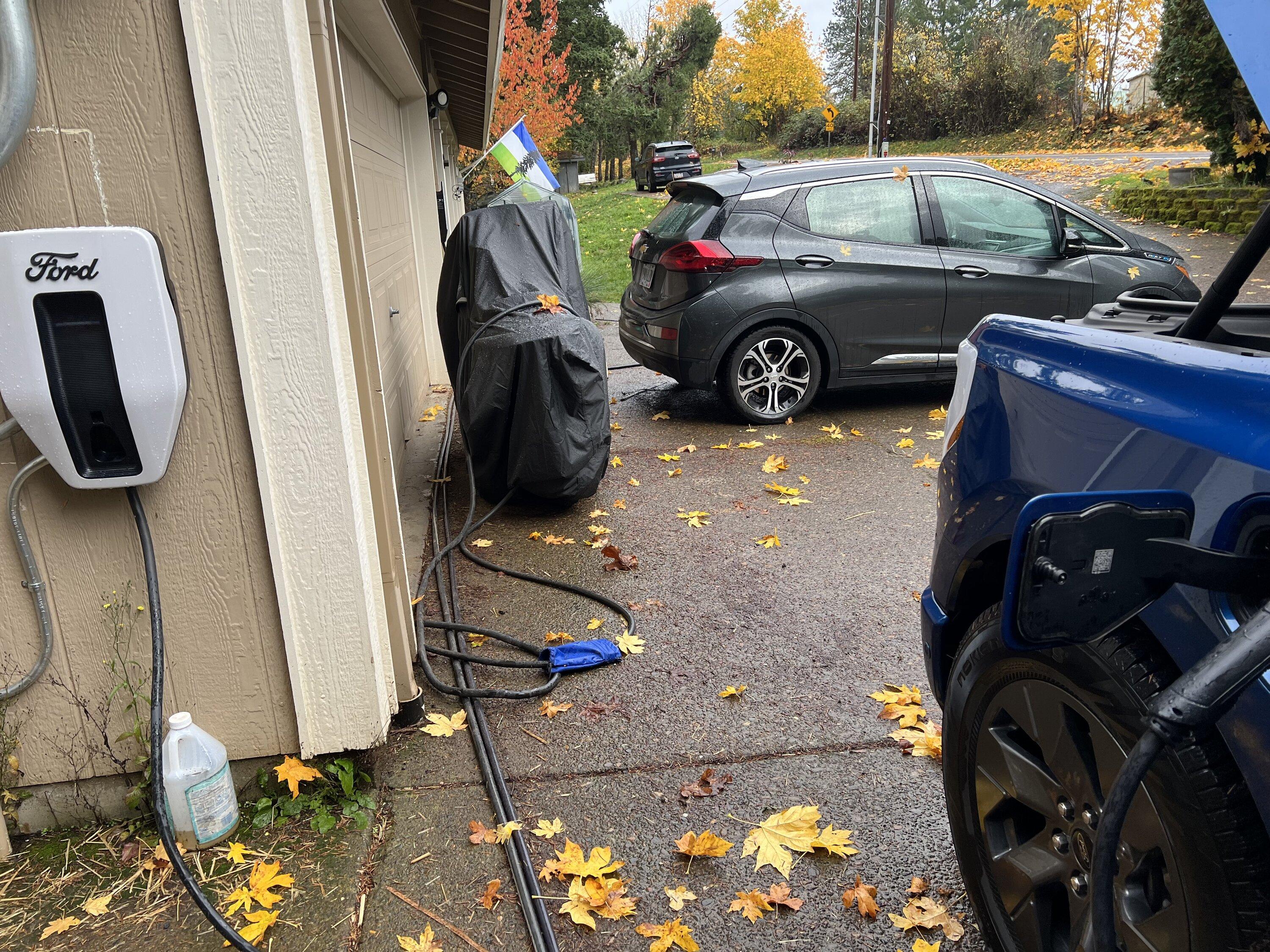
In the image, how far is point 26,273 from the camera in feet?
→ 7.41

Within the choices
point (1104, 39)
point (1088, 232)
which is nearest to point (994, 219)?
point (1088, 232)

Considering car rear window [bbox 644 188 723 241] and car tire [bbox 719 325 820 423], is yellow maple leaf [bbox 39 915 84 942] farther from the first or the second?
car rear window [bbox 644 188 723 241]

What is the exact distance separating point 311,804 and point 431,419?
5.42 meters

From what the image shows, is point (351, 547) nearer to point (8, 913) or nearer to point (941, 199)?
point (8, 913)

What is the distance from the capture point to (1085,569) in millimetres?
1302

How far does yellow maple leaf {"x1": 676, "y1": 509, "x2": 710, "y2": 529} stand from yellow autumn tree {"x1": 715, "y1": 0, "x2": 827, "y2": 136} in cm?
4171

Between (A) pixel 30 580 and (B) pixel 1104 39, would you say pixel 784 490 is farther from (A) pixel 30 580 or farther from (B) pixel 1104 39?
(B) pixel 1104 39

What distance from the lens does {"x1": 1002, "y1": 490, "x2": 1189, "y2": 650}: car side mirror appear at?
4.25 feet

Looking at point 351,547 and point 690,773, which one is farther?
point 690,773

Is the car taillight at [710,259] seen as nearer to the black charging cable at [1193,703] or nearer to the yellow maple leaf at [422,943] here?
the yellow maple leaf at [422,943]

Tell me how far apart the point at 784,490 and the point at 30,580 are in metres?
4.13

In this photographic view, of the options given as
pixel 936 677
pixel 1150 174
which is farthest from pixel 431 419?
pixel 1150 174

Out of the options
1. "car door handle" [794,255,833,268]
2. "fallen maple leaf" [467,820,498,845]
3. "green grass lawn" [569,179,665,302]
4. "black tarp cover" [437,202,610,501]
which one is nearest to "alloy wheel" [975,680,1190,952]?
"fallen maple leaf" [467,820,498,845]

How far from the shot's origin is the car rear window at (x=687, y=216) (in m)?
7.10
